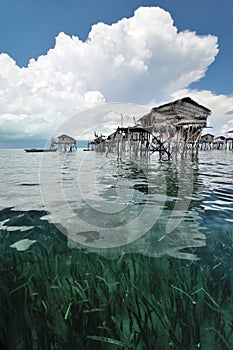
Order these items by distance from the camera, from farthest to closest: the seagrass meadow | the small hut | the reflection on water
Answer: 1. the small hut
2. the reflection on water
3. the seagrass meadow

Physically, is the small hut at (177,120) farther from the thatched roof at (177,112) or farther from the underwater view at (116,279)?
the underwater view at (116,279)

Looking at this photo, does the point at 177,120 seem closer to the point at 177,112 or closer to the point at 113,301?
the point at 177,112

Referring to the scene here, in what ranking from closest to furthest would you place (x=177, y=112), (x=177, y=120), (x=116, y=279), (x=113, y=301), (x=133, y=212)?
(x=113, y=301)
(x=116, y=279)
(x=133, y=212)
(x=177, y=112)
(x=177, y=120)

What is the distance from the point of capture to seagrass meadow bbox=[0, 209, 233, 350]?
2.62 metres

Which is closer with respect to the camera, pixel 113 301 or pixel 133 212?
pixel 113 301

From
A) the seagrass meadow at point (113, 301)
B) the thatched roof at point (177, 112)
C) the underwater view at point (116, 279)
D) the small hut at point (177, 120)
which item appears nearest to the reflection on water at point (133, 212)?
the underwater view at point (116, 279)

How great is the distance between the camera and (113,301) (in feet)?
9.86

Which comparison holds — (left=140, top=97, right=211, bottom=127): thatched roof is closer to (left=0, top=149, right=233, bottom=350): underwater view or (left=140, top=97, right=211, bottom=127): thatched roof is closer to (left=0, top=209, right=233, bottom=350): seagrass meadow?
(left=0, top=149, right=233, bottom=350): underwater view

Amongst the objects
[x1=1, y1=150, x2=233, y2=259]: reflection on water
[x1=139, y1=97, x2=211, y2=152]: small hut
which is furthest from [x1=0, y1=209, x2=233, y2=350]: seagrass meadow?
[x1=139, y1=97, x2=211, y2=152]: small hut

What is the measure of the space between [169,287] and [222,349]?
2.96 feet

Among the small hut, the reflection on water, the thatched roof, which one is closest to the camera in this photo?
the reflection on water

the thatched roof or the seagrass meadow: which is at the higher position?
the thatched roof

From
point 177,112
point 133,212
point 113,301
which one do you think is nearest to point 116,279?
point 113,301

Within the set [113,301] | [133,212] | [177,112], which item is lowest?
[113,301]
